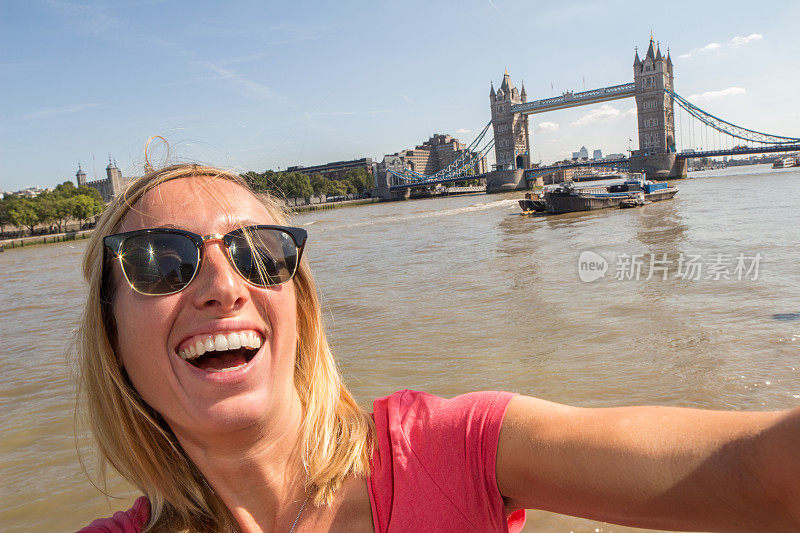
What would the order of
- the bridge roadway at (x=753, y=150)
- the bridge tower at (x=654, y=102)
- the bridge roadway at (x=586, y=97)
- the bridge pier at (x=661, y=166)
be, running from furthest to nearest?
1. the bridge roadway at (x=586, y=97)
2. the bridge tower at (x=654, y=102)
3. the bridge pier at (x=661, y=166)
4. the bridge roadway at (x=753, y=150)

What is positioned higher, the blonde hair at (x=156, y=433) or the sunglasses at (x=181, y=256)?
the sunglasses at (x=181, y=256)

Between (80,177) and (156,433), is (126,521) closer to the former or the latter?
(156,433)

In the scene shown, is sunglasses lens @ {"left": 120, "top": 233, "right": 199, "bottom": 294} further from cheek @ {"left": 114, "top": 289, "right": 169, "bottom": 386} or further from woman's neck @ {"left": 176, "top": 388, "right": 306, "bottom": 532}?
woman's neck @ {"left": 176, "top": 388, "right": 306, "bottom": 532}

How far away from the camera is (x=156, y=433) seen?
106 cm

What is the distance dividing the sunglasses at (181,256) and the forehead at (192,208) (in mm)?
26

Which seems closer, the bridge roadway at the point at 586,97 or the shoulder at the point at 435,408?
the shoulder at the point at 435,408

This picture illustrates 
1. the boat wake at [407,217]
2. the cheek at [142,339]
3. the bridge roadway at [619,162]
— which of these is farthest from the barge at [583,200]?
the bridge roadway at [619,162]

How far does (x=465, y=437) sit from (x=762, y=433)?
40 cm

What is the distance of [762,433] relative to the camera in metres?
0.65

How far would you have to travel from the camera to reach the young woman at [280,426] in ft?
2.57

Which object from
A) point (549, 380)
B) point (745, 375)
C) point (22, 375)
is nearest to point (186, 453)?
point (549, 380)

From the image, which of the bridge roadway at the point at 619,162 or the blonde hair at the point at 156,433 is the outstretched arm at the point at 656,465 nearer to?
the blonde hair at the point at 156,433

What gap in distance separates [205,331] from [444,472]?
46 centimetres

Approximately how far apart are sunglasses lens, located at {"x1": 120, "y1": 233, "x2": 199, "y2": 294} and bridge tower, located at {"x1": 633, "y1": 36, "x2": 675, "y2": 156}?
71.5m
